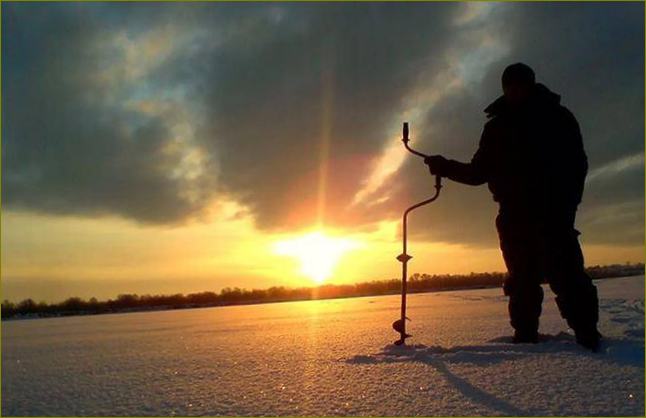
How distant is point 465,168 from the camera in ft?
11.6

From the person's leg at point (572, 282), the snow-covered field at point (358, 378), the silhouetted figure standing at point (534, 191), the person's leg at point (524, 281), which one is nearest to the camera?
the snow-covered field at point (358, 378)

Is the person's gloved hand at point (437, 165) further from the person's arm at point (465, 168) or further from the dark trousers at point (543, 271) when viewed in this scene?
the dark trousers at point (543, 271)

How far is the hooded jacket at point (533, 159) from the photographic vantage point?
3.10 m

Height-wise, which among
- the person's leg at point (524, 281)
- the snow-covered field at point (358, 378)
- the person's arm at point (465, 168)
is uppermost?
the person's arm at point (465, 168)

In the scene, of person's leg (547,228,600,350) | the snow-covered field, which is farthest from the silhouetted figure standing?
the snow-covered field

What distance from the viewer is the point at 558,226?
3.10m

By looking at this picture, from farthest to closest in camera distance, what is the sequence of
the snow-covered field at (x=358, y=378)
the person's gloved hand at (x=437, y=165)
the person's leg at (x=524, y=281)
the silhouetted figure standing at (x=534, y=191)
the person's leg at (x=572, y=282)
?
the person's gloved hand at (x=437, y=165) → the person's leg at (x=524, y=281) → the silhouetted figure standing at (x=534, y=191) → the person's leg at (x=572, y=282) → the snow-covered field at (x=358, y=378)

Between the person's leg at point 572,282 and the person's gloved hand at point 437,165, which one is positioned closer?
the person's leg at point 572,282

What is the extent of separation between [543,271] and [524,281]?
5.3 inches

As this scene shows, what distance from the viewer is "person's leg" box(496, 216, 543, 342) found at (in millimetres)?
3219

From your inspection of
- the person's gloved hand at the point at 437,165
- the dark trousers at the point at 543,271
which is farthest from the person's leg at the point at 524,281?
the person's gloved hand at the point at 437,165

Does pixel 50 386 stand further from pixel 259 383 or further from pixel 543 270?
pixel 543 270

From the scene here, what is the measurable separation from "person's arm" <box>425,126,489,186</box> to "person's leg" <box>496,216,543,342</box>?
1.30ft

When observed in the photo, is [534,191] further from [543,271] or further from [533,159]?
[543,271]
